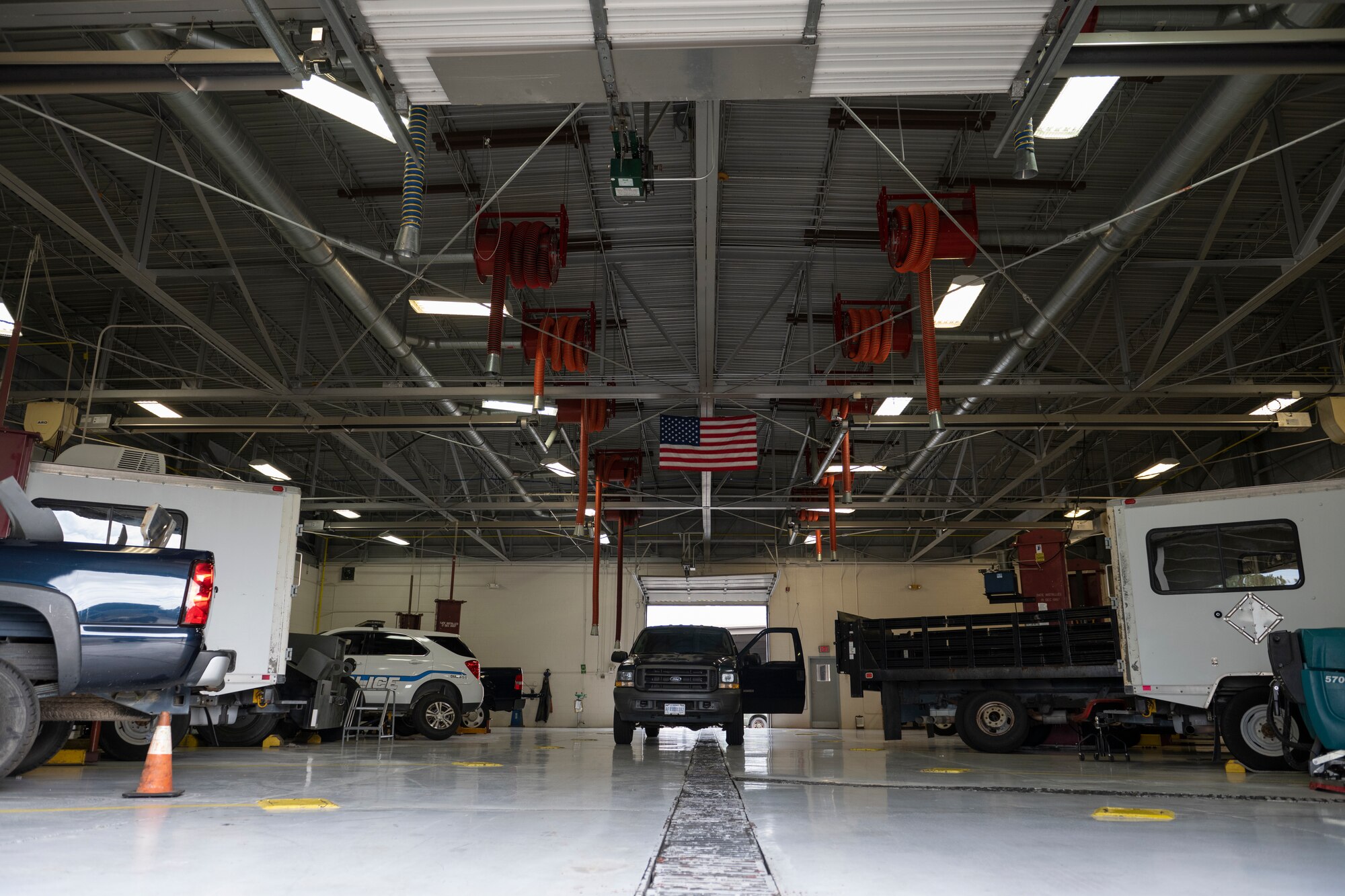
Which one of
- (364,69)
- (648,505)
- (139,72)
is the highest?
(139,72)

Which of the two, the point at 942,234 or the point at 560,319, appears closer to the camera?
the point at 942,234

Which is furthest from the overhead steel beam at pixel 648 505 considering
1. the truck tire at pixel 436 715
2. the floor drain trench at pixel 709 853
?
the floor drain trench at pixel 709 853

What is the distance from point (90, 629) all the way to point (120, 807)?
3.38 ft

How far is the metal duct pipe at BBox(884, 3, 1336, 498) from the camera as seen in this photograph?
24.0ft

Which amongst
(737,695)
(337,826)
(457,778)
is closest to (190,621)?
(337,826)

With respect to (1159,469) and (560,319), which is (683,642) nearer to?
(560,319)

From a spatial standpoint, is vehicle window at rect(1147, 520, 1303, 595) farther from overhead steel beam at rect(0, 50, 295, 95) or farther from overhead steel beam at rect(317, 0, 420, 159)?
overhead steel beam at rect(0, 50, 295, 95)

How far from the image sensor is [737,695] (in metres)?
10.7

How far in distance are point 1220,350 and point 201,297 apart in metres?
16.9

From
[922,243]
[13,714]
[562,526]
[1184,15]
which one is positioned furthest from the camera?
[562,526]

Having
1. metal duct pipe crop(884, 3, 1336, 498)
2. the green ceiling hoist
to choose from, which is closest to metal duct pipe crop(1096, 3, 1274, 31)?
metal duct pipe crop(884, 3, 1336, 498)

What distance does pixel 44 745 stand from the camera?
20.7 ft

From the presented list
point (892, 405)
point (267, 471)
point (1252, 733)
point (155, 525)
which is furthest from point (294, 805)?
point (267, 471)

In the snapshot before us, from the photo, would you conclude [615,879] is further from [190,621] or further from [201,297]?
[201,297]
